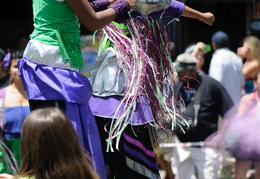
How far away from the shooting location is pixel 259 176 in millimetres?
5680

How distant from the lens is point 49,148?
7.22 ft

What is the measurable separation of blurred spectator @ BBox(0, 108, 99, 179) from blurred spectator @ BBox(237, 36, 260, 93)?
5059 millimetres

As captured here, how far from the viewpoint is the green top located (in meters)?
3.03

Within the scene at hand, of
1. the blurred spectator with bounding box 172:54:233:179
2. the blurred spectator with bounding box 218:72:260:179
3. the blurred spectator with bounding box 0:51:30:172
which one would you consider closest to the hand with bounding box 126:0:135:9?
the blurred spectator with bounding box 0:51:30:172

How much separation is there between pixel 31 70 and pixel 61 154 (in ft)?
3.11

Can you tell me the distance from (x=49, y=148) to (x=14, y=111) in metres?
2.60

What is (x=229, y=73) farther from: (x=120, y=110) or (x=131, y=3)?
(x=131, y=3)

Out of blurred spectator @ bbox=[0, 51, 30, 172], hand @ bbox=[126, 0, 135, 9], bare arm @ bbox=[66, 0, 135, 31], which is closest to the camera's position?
bare arm @ bbox=[66, 0, 135, 31]

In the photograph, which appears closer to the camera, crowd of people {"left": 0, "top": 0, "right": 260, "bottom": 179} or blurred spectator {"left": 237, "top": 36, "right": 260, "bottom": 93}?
crowd of people {"left": 0, "top": 0, "right": 260, "bottom": 179}

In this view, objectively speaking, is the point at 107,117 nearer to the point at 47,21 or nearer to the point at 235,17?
the point at 47,21

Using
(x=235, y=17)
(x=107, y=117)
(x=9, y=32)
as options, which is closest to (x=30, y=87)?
(x=107, y=117)

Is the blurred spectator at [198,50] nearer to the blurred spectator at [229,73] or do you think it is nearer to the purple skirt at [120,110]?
the blurred spectator at [229,73]

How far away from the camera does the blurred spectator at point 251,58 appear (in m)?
7.00

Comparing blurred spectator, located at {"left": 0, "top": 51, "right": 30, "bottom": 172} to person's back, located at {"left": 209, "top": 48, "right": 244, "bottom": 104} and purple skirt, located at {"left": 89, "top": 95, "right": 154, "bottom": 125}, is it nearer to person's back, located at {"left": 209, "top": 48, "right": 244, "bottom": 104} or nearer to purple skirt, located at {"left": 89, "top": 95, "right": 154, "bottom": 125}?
purple skirt, located at {"left": 89, "top": 95, "right": 154, "bottom": 125}
